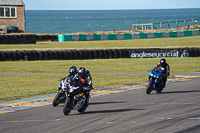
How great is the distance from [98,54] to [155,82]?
59.1ft

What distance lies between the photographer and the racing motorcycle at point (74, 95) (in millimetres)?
11406

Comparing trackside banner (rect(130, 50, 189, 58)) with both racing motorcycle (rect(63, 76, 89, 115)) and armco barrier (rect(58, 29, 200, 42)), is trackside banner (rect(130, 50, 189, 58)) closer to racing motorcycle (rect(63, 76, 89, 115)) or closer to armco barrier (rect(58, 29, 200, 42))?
armco barrier (rect(58, 29, 200, 42))

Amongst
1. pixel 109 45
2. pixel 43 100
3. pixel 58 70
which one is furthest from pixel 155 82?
pixel 109 45

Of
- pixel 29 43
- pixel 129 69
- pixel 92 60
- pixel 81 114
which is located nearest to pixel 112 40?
pixel 29 43

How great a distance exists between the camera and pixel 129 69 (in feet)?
90.3

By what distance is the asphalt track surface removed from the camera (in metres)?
9.41

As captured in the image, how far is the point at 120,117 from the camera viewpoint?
35.6 feet

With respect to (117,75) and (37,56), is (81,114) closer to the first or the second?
(117,75)

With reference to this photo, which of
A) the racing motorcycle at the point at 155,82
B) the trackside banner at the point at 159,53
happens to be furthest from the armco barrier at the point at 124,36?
the racing motorcycle at the point at 155,82

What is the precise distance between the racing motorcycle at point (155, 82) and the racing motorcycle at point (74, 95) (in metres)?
4.70

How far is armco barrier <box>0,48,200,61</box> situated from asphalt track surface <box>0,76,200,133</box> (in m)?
18.2

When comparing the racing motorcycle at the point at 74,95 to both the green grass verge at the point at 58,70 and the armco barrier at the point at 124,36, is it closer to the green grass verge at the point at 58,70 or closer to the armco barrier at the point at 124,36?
the green grass verge at the point at 58,70

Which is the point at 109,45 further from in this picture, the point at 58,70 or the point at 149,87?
the point at 149,87

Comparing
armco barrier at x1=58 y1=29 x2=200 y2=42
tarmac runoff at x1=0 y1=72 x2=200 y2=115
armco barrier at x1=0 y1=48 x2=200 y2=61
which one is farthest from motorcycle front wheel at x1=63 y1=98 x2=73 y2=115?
armco barrier at x1=58 y1=29 x2=200 y2=42
